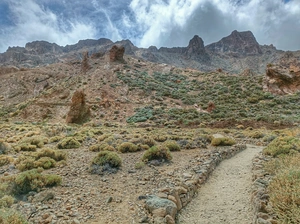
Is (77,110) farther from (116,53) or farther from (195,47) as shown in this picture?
(195,47)

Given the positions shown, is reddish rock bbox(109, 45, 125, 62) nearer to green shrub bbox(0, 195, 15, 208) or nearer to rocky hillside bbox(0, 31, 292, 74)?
rocky hillside bbox(0, 31, 292, 74)

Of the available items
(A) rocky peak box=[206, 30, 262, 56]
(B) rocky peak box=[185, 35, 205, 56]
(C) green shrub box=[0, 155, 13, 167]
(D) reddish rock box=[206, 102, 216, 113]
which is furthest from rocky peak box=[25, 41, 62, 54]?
(C) green shrub box=[0, 155, 13, 167]

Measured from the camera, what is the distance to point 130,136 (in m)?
18.0

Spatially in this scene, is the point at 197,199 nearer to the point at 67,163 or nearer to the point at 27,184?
the point at 27,184

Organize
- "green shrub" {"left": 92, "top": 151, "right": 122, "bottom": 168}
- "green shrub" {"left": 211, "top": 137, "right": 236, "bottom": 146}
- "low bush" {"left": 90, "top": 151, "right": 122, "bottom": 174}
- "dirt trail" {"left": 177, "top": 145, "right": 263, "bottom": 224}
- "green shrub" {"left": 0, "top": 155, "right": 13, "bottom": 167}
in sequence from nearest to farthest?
"dirt trail" {"left": 177, "top": 145, "right": 263, "bottom": 224} < "low bush" {"left": 90, "top": 151, "right": 122, "bottom": 174} < "green shrub" {"left": 92, "top": 151, "right": 122, "bottom": 168} < "green shrub" {"left": 0, "top": 155, "right": 13, "bottom": 167} < "green shrub" {"left": 211, "top": 137, "right": 236, "bottom": 146}

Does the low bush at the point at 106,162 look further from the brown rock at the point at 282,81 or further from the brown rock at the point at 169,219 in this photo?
the brown rock at the point at 282,81

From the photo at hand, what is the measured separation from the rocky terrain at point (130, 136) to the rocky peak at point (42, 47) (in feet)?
298

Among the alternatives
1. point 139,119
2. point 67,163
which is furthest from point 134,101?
point 67,163

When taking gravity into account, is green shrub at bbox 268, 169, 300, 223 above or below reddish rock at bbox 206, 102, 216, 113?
below

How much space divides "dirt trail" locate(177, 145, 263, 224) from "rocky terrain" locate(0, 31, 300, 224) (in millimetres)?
140

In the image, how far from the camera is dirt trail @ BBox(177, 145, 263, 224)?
5691mm

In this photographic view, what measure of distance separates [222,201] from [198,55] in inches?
5246

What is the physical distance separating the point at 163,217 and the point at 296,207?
2696mm

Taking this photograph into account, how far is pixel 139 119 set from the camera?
110ft
